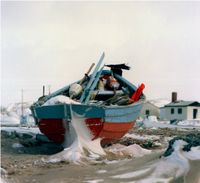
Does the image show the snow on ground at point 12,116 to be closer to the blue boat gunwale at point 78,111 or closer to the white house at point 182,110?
the white house at point 182,110

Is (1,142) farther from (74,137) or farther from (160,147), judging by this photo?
(160,147)

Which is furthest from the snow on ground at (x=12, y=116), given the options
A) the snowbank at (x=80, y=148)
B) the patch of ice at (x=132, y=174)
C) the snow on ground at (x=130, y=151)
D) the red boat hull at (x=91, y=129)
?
the patch of ice at (x=132, y=174)

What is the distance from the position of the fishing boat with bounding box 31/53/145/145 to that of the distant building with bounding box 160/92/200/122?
67.1 feet

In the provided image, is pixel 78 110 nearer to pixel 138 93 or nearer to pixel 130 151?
pixel 130 151

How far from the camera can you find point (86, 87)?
51.7 ft

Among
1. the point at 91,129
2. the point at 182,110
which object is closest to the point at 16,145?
the point at 91,129

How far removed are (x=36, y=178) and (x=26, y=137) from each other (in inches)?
301

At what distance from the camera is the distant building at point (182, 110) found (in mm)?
38156

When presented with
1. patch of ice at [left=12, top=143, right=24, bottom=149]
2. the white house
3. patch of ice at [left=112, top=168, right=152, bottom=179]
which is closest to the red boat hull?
patch of ice at [left=12, top=143, right=24, bottom=149]

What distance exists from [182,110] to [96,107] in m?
26.1

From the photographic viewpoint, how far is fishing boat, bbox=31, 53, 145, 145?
44.0 ft

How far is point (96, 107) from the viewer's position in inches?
535

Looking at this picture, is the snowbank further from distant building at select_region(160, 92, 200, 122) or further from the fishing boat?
distant building at select_region(160, 92, 200, 122)

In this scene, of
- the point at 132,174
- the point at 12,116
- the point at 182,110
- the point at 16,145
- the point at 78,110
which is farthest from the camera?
the point at 12,116
